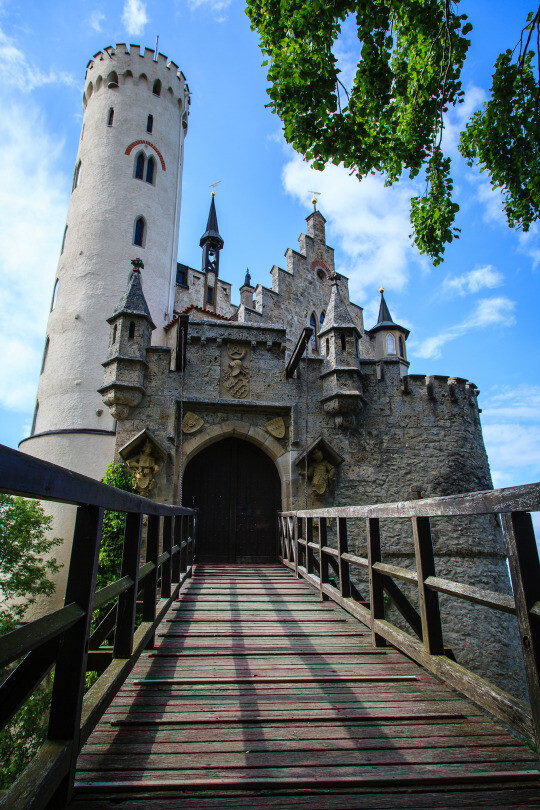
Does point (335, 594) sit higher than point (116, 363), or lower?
lower

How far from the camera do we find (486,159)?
243 inches

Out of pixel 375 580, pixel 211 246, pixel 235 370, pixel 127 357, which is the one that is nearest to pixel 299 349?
pixel 235 370

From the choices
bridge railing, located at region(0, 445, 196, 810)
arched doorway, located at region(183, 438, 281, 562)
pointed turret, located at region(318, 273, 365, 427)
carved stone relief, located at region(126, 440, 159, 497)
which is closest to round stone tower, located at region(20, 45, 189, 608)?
arched doorway, located at region(183, 438, 281, 562)

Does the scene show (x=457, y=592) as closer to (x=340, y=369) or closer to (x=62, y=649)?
(x=62, y=649)

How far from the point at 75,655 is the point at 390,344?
21.4 m

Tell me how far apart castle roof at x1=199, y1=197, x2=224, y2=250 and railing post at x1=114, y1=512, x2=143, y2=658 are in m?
29.3

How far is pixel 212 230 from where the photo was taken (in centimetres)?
3034

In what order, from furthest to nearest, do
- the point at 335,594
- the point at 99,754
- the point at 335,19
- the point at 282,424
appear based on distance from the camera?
the point at 282,424
the point at 335,19
the point at 335,594
the point at 99,754

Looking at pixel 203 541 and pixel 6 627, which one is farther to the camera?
pixel 6 627

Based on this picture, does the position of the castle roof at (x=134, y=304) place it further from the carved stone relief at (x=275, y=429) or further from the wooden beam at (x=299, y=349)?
the carved stone relief at (x=275, y=429)

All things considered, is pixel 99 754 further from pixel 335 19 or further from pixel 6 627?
pixel 6 627

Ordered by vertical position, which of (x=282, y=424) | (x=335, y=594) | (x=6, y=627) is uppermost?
(x=282, y=424)

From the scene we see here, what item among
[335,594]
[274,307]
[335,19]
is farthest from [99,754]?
[274,307]

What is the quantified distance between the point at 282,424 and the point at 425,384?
10.0 feet
